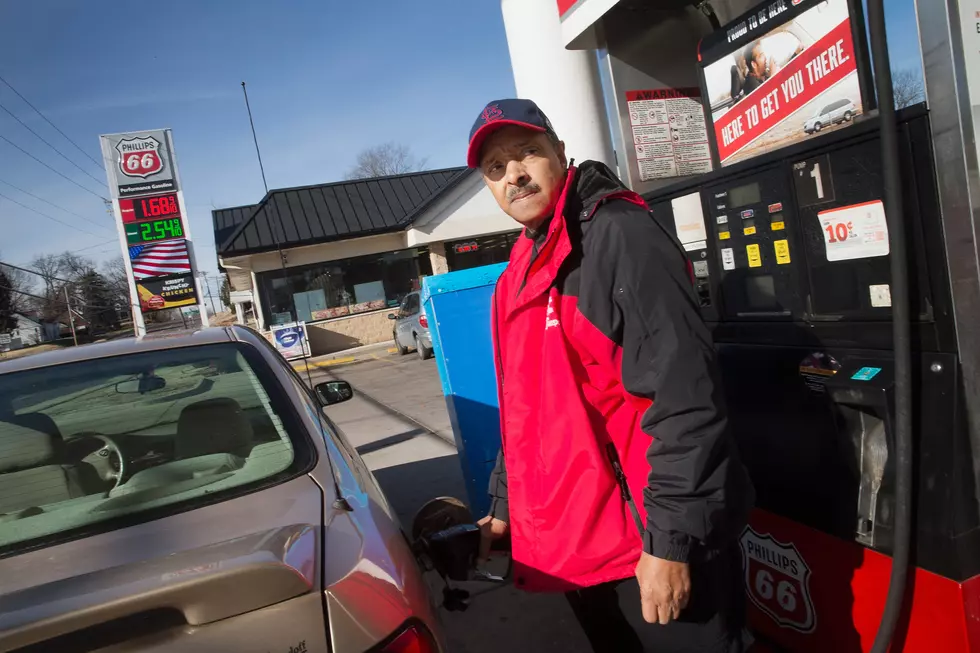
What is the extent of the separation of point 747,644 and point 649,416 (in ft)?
2.19

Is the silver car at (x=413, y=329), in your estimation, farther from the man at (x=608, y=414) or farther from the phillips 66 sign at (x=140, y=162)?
the man at (x=608, y=414)

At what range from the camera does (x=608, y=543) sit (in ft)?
4.99

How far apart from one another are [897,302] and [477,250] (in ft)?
63.6

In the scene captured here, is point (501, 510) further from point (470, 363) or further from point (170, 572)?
point (470, 363)

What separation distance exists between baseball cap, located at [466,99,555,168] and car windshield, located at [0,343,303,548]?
1152mm

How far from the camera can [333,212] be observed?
20.3 m

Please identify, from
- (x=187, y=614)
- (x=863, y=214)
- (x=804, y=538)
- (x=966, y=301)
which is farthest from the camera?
(x=804, y=538)

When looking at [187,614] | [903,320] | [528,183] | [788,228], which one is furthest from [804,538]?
[187,614]

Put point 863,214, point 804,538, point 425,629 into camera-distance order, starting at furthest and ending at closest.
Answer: point 804,538 < point 863,214 < point 425,629

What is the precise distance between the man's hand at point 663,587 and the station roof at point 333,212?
712 inches

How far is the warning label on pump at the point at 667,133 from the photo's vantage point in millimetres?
3250

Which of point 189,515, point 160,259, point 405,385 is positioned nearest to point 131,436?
point 189,515

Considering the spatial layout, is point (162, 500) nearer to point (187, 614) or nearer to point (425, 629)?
point (187, 614)

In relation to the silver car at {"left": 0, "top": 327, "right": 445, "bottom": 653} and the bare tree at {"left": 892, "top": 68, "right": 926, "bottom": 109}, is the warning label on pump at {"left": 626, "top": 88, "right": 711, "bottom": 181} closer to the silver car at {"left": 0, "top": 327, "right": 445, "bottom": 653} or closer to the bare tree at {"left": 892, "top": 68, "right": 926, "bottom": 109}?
the bare tree at {"left": 892, "top": 68, "right": 926, "bottom": 109}
